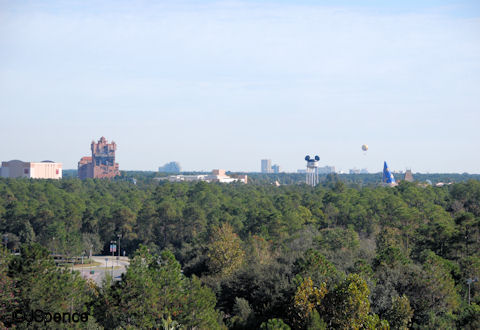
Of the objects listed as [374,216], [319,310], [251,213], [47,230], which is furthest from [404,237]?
[47,230]

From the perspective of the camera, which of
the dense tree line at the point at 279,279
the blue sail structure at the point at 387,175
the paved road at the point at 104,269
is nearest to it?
the dense tree line at the point at 279,279

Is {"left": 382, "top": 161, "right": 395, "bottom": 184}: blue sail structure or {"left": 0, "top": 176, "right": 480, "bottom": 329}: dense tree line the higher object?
{"left": 382, "top": 161, "right": 395, "bottom": 184}: blue sail structure

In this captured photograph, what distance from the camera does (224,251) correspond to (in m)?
53.1

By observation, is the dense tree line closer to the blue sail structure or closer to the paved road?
the paved road

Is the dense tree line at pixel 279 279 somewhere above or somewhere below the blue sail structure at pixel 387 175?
below

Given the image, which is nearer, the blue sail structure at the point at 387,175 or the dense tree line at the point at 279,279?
the dense tree line at the point at 279,279

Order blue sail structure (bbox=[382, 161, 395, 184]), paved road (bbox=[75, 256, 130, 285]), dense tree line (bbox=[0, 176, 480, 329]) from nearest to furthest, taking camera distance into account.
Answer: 1. dense tree line (bbox=[0, 176, 480, 329])
2. paved road (bbox=[75, 256, 130, 285])
3. blue sail structure (bbox=[382, 161, 395, 184])

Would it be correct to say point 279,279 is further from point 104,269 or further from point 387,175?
point 387,175

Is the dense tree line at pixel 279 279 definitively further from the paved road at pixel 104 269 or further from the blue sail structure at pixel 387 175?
the blue sail structure at pixel 387 175

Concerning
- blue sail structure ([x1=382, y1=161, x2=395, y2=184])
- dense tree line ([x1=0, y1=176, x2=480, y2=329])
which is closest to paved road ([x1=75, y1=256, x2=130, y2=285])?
dense tree line ([x1=0, y1=176, x2=480, y2=329])

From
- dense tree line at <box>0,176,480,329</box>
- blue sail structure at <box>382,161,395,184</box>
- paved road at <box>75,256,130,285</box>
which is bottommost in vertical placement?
paved road at <box>75,256,130,285</box>

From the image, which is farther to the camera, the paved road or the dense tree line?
the paved road

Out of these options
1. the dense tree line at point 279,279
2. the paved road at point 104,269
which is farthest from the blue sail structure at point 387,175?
the paved road at point 104,269

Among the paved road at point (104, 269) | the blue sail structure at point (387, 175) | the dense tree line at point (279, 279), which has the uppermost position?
the blue sail structure at point (387, 175)
